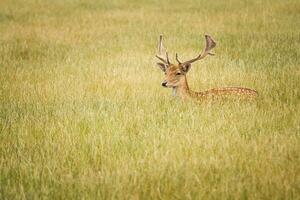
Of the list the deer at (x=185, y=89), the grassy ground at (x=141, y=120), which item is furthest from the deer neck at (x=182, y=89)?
the grassy ground at (x=141, y=120)

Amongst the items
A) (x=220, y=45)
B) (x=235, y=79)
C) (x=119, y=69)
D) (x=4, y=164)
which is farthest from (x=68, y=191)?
(x=220, y=45)

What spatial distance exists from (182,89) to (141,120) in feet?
3.96

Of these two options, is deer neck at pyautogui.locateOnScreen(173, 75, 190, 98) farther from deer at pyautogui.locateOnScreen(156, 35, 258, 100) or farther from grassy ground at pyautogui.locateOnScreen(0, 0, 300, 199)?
grassy ground at pyautogui.locateOnScreen(0, 0, 300, 199)

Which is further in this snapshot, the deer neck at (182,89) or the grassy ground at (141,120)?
the deer neck at (182,89)

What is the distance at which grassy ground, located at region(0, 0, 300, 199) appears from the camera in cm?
491

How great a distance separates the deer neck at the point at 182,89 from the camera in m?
8.03

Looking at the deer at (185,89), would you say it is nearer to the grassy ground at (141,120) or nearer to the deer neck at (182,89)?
the deer neck at (182,89)

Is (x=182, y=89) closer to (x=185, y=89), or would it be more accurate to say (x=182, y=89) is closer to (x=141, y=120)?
(x=185, y=89)

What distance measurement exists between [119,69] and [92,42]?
3766 millimetres

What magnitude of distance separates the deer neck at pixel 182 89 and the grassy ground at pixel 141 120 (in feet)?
0.49

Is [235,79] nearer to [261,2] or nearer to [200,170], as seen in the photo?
[200,170]

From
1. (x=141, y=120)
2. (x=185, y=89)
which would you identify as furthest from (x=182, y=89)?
(x=141, y=120)

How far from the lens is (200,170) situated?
5.21 m

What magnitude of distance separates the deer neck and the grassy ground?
0.15 metres
